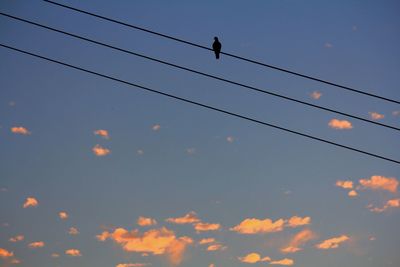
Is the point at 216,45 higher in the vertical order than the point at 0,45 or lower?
higher

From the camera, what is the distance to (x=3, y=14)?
655 inches

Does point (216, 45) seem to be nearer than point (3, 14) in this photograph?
No

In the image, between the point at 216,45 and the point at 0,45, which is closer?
the point at 0,45

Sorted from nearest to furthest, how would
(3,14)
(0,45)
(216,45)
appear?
(3,14) → (0,45) → (216,45)

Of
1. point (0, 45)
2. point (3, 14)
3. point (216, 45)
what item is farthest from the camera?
point (216, 45)

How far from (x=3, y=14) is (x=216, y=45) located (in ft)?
34.6

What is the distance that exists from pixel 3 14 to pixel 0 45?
2.04m

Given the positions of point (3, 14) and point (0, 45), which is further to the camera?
point (0, 45)

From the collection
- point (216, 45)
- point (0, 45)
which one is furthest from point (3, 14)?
point (216, 45)

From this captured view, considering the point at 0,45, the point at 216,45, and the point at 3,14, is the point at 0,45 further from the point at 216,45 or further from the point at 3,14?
the point at 216,45

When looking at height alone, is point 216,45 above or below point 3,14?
above

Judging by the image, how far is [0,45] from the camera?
18359 millimetres
